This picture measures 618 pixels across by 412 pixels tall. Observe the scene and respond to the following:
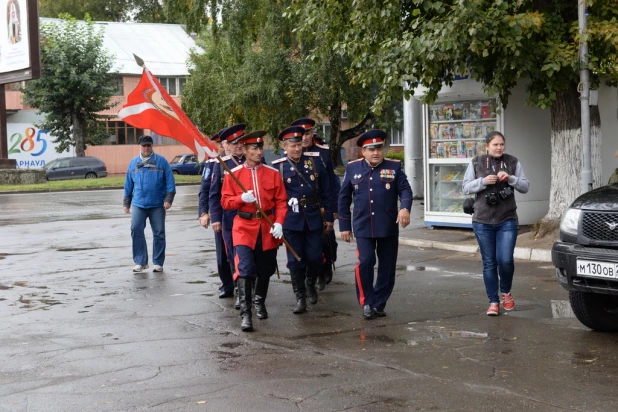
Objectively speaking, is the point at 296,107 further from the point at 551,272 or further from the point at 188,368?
the point at 188,368

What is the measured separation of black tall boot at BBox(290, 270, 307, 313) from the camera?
916cm

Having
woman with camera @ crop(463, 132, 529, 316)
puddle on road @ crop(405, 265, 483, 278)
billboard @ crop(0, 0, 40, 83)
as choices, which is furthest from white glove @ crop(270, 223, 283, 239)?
billboard @ crop(0, 0, 40, 83)

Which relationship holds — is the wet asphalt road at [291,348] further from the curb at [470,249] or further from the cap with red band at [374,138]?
the cap with red band at [374,138]

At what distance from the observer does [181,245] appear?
15.9 metres

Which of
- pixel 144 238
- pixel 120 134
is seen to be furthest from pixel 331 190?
pixel 120 134

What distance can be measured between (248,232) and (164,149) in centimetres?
5476

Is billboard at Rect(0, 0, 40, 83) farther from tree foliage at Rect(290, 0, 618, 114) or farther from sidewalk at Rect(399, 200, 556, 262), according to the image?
tree foliage at Rect(290, 0, 618, 114)

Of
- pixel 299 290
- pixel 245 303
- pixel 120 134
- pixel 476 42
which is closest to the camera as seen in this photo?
pixel 245 303

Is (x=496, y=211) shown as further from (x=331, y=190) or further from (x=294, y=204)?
(x=331, y=190)

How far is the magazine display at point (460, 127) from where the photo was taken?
15.7 meters

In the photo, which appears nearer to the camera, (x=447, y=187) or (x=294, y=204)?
(x=294, y=204)

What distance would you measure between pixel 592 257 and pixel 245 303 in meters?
2.98

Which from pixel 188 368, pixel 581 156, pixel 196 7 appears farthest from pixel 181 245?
pixel 196 7

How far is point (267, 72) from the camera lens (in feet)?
116
